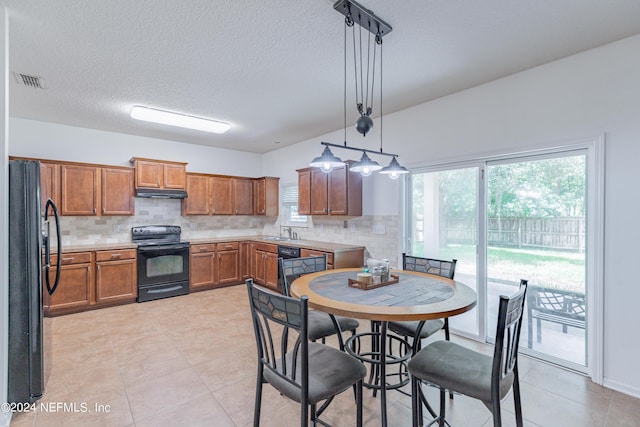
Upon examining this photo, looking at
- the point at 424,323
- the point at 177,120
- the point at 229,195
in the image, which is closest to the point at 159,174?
the point at 177,120

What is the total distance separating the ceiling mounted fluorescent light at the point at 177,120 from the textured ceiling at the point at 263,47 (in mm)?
194

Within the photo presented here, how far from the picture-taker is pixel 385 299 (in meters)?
1.94

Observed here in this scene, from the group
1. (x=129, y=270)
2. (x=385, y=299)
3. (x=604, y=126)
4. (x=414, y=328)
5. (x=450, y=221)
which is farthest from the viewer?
(x=129, y=270)

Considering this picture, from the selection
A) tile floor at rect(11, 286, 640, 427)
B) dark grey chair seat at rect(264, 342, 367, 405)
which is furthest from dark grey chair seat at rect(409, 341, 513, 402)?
tile floor at rect(11, 286, 640, 427)

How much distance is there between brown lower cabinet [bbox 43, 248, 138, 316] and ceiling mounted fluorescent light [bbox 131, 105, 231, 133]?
2011 millimetres

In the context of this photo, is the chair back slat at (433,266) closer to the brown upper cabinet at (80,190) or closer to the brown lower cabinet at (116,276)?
the brown lower cabinet at (116,276)

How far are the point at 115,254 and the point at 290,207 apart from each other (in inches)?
120

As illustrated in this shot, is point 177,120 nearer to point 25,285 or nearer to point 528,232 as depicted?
point 25,285

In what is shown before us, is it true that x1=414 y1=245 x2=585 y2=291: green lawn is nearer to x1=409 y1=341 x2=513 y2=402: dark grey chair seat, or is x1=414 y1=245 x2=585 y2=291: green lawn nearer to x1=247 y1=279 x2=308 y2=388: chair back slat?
x1=409 y1=341 x2=513 y2=402: dark grey chair seat

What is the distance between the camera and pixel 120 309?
4.41 m

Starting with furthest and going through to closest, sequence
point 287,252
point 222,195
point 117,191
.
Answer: point 222,195 < point 287,252 < point 117,191

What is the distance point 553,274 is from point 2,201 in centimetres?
450

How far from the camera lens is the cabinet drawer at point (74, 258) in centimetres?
412

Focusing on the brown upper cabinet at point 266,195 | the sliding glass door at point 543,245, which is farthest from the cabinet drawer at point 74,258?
the sliding glass door at point 543,245
